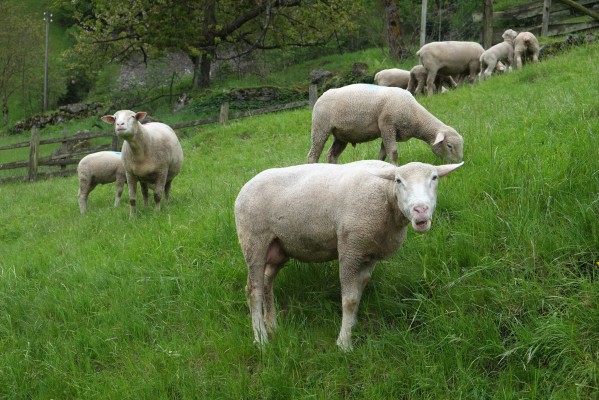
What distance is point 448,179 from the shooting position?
5.11 metres

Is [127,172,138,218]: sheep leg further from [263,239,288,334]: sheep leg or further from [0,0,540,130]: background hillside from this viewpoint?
[0,0,540,130]: background hillside

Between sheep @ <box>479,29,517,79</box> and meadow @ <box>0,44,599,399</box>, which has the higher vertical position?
sheep @ <box>479,29,517,79</box>

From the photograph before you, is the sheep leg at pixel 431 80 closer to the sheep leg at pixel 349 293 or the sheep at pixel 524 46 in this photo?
the sheep at pixel 524 46

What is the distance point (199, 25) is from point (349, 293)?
21967 millimetres

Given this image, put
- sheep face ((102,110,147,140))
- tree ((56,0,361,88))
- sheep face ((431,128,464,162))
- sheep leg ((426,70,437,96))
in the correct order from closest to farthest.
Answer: sheep face ((431,128,464,162)) < sheep face ((102,110,147,140)) < sheep leg ((426,70,437,96)) < tree ((56,0,361,88))

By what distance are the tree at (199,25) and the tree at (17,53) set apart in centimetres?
1419

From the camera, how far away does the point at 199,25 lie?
23531mm

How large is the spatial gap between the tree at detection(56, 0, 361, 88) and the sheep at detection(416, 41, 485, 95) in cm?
908

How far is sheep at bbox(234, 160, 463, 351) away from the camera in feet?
10.6

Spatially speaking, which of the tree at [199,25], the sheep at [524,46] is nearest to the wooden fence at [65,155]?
the tree at [199,25]

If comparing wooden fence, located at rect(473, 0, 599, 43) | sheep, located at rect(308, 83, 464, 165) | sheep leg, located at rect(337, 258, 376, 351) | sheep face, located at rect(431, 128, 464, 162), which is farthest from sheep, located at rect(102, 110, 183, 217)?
wooden fence, located at rect(473, 0, 599, 43)

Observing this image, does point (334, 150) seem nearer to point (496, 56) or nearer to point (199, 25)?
point (496, 56)

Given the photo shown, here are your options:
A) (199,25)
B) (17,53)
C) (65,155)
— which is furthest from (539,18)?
(17,53)

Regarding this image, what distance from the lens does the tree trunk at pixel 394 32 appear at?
2002 cm
